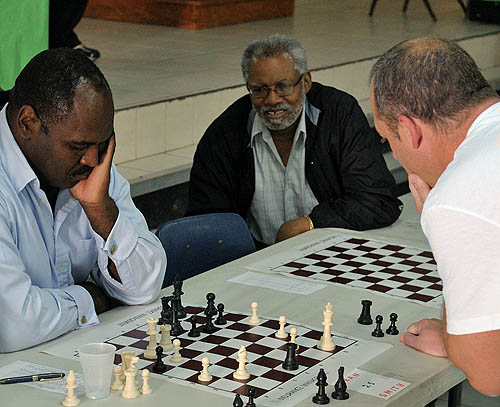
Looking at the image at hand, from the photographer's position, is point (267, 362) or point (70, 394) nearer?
point (70, 394)

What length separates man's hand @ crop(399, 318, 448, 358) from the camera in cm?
235

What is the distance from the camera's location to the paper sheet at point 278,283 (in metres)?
2.82

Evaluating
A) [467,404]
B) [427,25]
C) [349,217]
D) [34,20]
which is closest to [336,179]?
[349,217]

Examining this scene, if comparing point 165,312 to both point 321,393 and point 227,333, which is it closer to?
point 227,333

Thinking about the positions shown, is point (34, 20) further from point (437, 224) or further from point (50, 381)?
point (437, 224)

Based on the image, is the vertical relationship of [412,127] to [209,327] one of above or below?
above

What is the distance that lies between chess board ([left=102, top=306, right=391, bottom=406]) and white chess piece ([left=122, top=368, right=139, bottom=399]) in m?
0.13

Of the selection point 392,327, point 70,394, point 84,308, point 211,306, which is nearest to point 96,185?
point 84,308

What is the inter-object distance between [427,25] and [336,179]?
18.8ft

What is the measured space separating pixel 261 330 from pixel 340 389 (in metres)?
0.44

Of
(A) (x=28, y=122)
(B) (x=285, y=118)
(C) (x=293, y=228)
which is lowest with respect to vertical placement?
(C) (x=293, y=228)

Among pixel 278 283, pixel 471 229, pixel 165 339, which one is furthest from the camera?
pixel 278 283

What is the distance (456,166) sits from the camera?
5.91ft

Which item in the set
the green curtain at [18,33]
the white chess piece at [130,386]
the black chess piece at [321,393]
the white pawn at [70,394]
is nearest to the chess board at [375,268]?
the black chess piece at [321,393]
